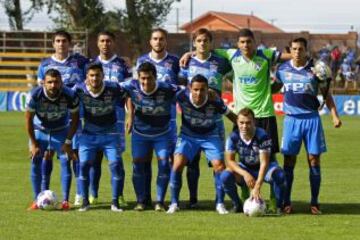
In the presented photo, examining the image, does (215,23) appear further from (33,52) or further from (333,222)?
(333,222)

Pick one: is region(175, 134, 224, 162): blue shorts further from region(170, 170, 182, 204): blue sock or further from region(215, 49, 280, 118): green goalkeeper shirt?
region(215, 49, 280, 118): green goalkeeper shirt

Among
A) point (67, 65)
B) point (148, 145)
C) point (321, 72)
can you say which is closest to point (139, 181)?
point (148, 145)

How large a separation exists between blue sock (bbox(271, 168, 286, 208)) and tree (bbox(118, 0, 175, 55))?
35790mm

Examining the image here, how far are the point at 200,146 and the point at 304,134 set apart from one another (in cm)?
133

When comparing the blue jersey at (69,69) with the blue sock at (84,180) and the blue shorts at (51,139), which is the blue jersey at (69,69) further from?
the blue sock at (84,180)

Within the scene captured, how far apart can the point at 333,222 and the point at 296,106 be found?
1744mm

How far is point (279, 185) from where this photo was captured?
11078 millimetres

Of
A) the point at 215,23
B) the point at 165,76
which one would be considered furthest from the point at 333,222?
the point at 215,23

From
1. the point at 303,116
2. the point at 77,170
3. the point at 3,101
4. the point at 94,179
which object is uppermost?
the point at 303,116

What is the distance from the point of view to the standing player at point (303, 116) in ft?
37.5

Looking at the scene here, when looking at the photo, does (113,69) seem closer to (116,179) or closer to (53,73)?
(53,73)

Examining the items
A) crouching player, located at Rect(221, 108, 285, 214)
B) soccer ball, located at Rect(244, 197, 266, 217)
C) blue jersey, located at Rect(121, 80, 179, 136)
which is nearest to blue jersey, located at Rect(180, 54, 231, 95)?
blue jersey, located at Rect(121, 80, 179, 136)

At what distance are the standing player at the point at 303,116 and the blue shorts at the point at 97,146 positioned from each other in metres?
2.15

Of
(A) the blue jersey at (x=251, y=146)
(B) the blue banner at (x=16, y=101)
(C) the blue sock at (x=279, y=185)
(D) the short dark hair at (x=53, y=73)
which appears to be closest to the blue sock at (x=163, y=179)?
(A) the blue jersey at (x=251, y=146)
